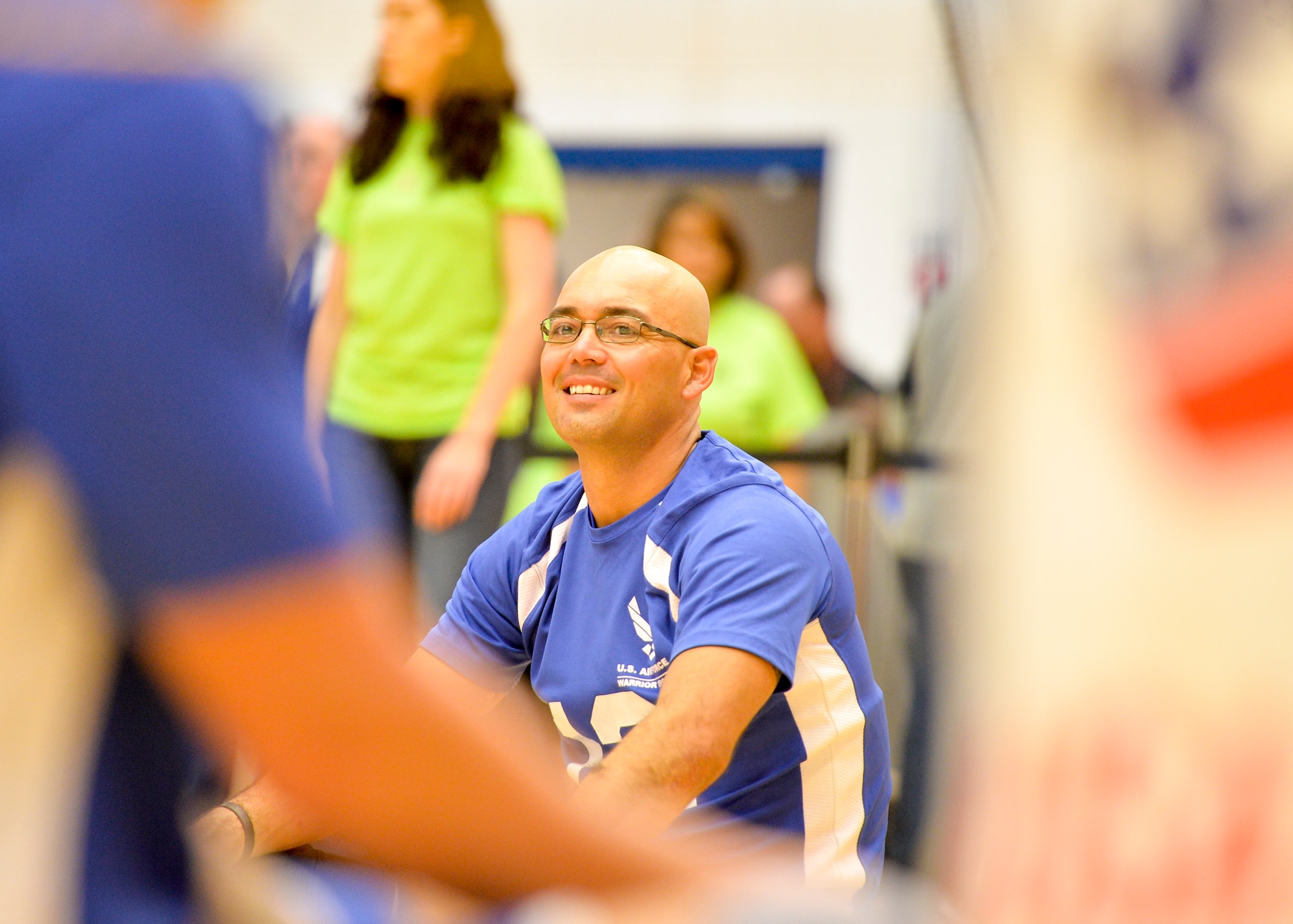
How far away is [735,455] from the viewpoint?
1.82 metres

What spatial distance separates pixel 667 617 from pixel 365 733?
3.52 feet

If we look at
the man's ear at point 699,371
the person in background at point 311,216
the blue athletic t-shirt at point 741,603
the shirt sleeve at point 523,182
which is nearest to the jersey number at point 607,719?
the blue athletic t-shirt at point 741,603

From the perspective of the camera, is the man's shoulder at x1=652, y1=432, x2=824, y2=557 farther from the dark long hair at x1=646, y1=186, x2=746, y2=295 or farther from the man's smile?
the dark long hair at x1=646, y1=186, x2=746, y2=295

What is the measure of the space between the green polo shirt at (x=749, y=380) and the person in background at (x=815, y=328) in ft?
4.57

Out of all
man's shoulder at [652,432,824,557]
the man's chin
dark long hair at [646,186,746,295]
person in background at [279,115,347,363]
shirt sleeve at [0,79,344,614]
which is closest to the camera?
shirt sleeve at [0,79,344,614]

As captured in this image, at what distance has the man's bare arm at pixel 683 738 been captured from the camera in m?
1.39

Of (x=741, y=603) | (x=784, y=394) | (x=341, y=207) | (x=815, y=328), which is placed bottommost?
(x=815, y=328)

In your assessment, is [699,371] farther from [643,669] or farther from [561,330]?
[643,669]

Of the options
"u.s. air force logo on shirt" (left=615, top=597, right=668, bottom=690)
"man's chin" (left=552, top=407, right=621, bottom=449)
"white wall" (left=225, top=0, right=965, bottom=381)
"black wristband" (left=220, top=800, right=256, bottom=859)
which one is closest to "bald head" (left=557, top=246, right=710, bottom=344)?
"man's chin" (left=552, top=407, right=621, bottom=449)

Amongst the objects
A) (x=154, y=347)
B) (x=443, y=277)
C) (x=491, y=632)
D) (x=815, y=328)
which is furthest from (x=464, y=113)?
(x=815, y=328)

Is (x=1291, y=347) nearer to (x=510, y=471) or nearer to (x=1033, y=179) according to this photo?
(x=1033, y=179)

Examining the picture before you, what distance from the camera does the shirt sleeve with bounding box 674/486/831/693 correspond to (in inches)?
58.4

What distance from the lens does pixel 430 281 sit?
2400 millimetres

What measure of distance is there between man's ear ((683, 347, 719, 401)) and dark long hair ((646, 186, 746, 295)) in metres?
0.79
